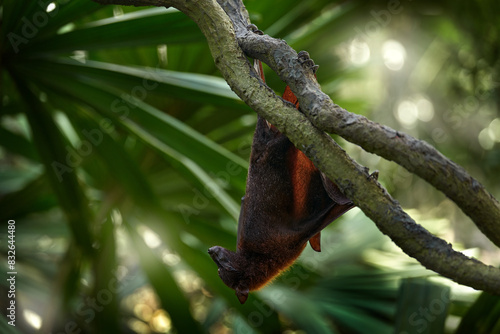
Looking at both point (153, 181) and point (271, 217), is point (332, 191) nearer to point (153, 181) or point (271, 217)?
point (271, 217)

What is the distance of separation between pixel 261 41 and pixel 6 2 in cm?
75

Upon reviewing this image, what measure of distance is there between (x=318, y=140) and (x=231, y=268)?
184 millimetres

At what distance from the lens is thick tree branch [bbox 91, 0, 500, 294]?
0.42m

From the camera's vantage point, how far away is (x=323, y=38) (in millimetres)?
1855

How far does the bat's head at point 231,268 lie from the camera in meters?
0.55

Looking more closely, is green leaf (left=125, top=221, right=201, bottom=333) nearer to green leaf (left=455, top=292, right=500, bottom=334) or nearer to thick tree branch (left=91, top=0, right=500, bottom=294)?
green leaf (left=455, top=292, right=500, bottom=334)

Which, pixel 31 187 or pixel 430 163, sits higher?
pixel 31 187

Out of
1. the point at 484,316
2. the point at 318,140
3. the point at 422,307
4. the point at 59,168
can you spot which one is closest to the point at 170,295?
the point at 59,168

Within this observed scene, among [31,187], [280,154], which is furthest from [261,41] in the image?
[31,187]

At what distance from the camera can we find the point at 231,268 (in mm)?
553

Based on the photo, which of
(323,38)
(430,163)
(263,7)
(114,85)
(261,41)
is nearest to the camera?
(430,163)

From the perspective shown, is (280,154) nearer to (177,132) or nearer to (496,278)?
(496,278)

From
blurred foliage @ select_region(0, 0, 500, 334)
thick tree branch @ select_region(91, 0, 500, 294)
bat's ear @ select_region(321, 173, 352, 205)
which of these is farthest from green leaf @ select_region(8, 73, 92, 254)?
bat's ear @ select_region(321, 173, 352, 205)

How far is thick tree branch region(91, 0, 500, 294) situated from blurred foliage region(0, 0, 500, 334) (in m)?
0.51
